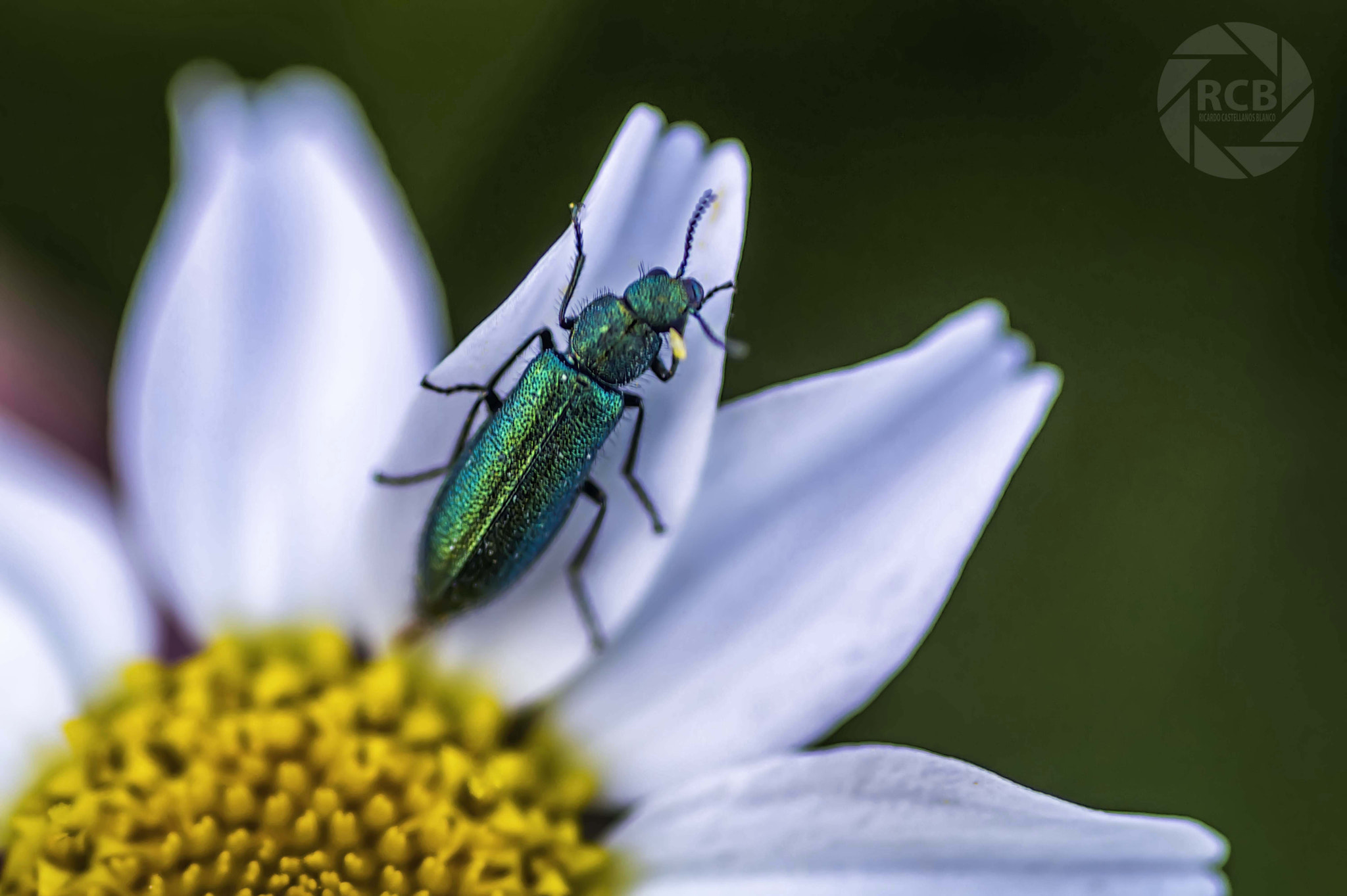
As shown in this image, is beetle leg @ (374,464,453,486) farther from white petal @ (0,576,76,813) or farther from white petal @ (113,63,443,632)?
white petal @ (0,576,76,813)

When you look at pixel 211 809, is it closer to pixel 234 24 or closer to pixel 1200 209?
pixel 234 24

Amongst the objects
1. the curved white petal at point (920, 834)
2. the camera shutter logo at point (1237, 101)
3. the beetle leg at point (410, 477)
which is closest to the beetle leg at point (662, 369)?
the beetle leg at point (410, 477)

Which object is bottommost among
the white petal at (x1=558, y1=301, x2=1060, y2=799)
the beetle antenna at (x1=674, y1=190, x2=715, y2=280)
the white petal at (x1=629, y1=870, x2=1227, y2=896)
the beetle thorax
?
the white petal at (x1=629, y1=870, x2=1227, y2=896)

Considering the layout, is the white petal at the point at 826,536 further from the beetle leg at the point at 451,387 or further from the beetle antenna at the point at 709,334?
the beetle leg at the point at 451,387

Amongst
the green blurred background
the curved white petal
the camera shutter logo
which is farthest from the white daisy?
the camera shutter logo

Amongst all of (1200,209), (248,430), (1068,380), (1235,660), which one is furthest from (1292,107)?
(248,430)

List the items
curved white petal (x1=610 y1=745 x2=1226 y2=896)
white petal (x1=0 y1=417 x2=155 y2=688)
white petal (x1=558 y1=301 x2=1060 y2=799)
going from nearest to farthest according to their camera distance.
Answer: curved white petal (x1=610 y1=745 x2=1226 y2=896), white petal (x1=558 y1=301 x2=1060 y2=799), white petal (x1=0 y1=417 x2=155 y2=688)

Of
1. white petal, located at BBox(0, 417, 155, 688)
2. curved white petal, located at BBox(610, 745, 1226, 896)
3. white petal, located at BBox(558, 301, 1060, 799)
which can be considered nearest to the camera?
curved white petal, located at BBox(610, 745, 1226, 896)
